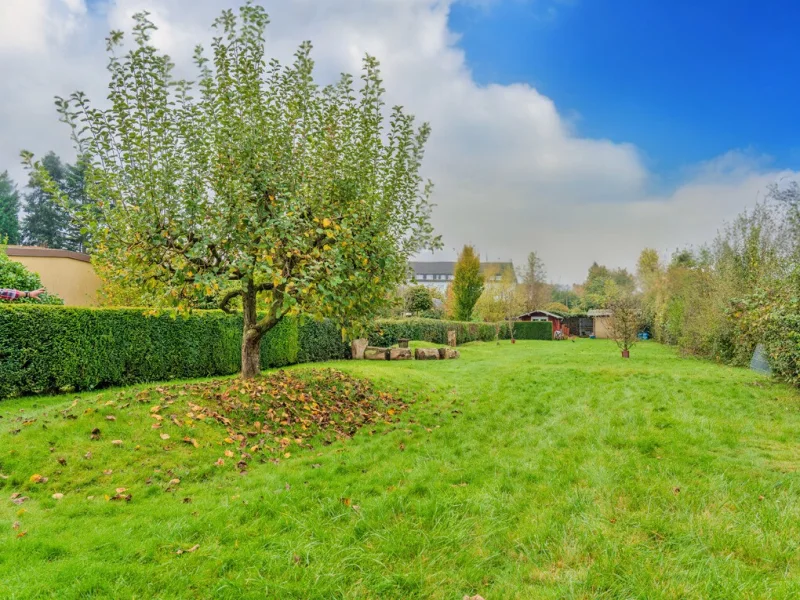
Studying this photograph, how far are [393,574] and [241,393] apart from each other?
497 cm

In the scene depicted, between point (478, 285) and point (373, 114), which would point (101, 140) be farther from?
point (478, 285)

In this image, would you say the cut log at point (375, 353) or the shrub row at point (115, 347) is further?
the cut log at point (375, 353)

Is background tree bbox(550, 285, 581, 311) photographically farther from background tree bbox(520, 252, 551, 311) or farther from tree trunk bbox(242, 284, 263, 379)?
tree trunk bbox(242, 284, 263, 379)

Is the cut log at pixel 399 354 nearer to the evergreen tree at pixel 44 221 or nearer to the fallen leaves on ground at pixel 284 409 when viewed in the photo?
the fallen leaves on ground at pixel 284 409

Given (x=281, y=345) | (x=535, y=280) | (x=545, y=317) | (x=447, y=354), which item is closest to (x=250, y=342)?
(x=281, y=345)

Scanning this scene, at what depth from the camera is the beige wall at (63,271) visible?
1727 cm

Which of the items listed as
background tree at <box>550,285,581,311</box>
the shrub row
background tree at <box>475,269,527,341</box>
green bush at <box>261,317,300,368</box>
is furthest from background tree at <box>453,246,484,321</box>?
background tree at <box>550,285,581,311</box>

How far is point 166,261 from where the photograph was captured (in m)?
6.11

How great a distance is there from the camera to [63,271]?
1809 cm

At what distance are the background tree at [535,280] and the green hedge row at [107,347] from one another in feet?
158

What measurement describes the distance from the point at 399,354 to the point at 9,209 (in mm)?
46273

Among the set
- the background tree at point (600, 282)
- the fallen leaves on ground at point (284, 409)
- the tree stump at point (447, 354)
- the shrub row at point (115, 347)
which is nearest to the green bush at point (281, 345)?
the shrub row at point (115, 347)

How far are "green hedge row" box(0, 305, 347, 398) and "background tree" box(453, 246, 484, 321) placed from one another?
2137 centimetres

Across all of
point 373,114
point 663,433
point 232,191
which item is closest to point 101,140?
point 232,191
